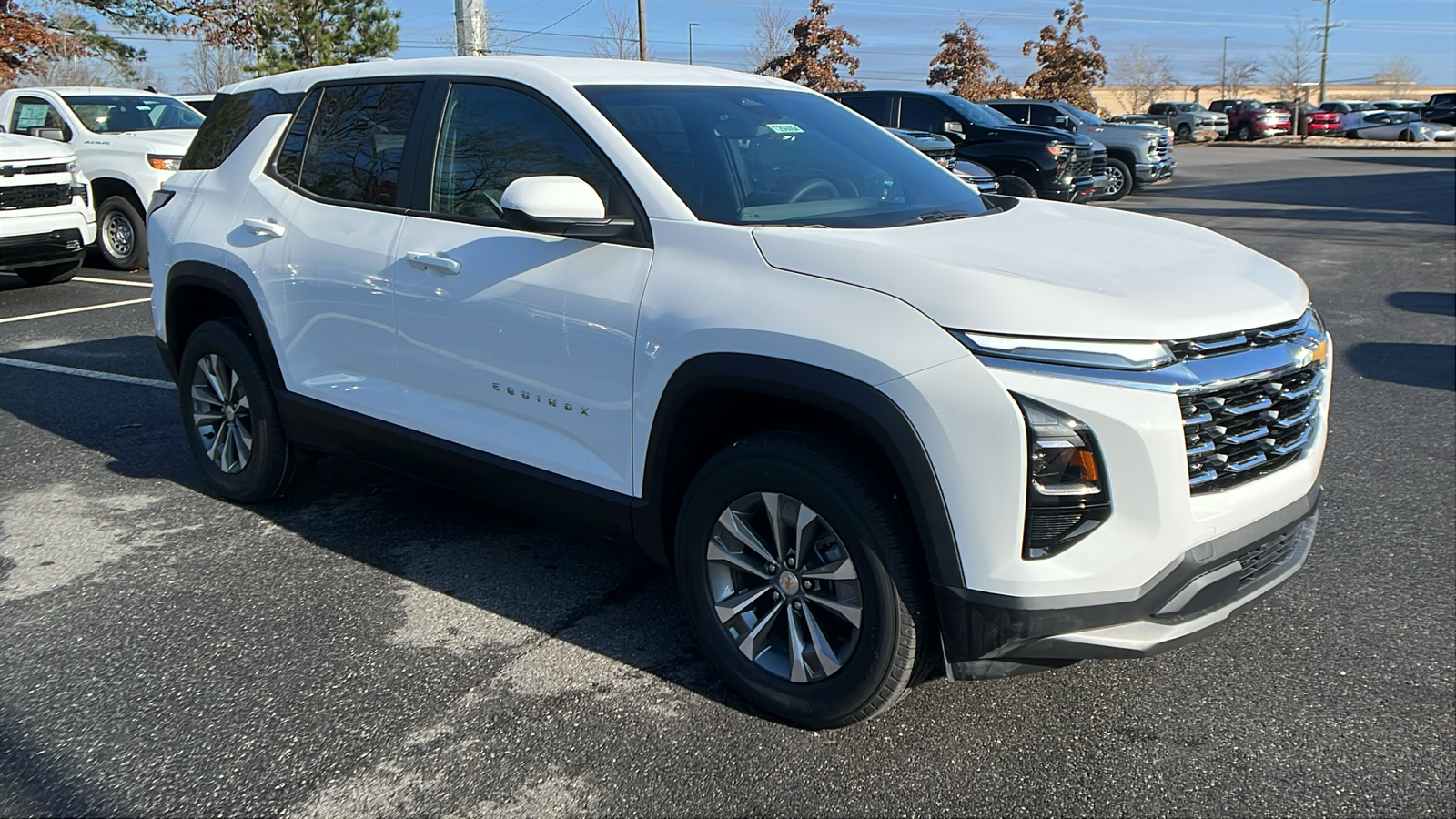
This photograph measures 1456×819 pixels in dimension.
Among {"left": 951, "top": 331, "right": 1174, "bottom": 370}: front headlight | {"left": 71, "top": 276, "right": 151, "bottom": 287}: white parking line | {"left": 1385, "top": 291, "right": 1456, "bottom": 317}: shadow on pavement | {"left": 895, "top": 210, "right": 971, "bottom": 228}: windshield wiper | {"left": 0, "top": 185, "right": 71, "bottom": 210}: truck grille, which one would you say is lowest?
{"left": 1385, "top": 291, "right": 1456, "bottom": 317}: shadow on pavement

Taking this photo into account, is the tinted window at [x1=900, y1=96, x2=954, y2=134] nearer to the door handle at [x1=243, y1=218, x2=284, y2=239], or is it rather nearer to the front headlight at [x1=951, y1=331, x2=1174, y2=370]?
the door handle at [x1=243, y1=218, x2=284, y2=239]

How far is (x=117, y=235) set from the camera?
12.6 metres

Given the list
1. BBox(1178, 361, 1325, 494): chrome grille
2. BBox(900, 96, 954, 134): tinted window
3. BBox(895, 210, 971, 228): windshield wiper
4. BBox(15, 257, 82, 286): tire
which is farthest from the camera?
BBox(900, 96, 954, 134): tinted window

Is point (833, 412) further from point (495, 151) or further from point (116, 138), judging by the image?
point (116, 138)

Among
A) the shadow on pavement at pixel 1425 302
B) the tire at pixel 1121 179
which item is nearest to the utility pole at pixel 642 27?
the tire at pixel 1121 179

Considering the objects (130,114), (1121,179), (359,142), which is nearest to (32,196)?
(130,114)

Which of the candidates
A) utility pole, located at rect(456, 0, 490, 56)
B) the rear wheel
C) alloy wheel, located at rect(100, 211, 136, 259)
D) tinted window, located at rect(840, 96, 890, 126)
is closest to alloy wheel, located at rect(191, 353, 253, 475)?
utility pole, located at rect(456, 0, 490, 56)

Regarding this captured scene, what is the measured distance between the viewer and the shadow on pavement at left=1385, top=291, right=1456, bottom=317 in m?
9.46

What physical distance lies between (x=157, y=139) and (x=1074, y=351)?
39.3 feet

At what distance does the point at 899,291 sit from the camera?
9.53ft

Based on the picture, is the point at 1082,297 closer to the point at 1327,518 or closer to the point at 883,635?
the point at 883,635

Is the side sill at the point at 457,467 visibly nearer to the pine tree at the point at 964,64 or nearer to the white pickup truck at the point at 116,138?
the white pickup truck at the point at 116,138

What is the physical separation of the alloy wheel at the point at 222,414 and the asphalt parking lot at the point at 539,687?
268mm

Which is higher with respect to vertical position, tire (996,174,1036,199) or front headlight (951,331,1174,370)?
front headlight (951,331,1174,370)
